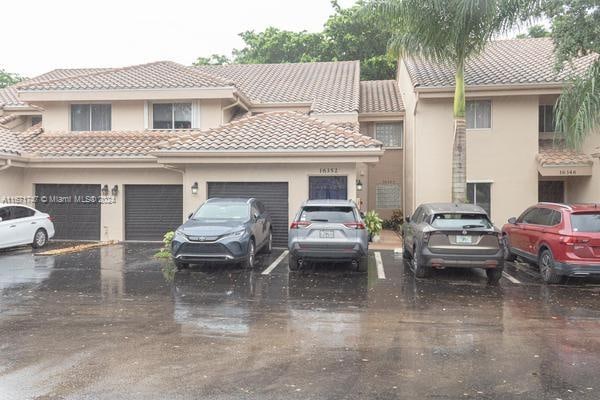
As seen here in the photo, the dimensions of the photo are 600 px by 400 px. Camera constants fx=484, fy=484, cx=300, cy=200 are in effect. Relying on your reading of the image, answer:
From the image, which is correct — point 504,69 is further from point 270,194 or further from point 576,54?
point 270,194

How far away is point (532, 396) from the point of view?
172 inches

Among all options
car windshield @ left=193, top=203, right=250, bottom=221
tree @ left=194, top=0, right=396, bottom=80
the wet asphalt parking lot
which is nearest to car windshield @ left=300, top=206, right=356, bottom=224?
the wet asphalt parking lot

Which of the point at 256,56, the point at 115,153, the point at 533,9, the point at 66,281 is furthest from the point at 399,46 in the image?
the point at 256,56

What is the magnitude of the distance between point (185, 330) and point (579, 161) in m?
14.2

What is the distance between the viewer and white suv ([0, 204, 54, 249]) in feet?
45.3

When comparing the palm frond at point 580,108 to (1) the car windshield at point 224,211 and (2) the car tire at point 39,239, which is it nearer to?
(1) the car windshield at point 224,211

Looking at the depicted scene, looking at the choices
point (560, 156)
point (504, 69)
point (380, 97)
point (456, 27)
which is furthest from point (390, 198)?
point (456, 27)

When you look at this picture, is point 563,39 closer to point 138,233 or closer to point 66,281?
point 66,281

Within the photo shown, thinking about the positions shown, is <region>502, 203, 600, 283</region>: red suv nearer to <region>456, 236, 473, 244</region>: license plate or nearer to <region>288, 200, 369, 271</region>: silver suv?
<region>456, 236, 473, 244</region>: license plate

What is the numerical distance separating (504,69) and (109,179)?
14451 millimetres

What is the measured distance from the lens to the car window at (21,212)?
1430cm

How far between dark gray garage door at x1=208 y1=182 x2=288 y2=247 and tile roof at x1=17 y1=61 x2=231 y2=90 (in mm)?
4381

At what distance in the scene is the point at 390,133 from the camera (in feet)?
70.3

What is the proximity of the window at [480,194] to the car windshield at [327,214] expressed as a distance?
7.90m
